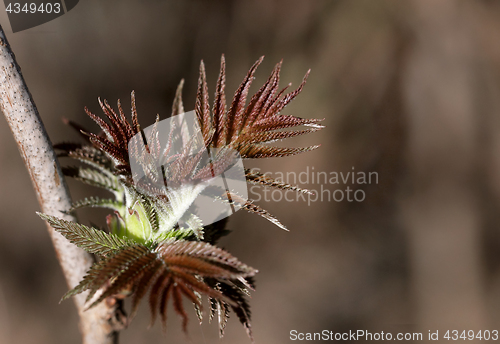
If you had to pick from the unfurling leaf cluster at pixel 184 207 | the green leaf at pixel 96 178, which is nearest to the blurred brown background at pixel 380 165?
the green leaf at pixel 96 178

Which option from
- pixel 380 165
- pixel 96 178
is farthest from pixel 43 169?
pixel 380 165

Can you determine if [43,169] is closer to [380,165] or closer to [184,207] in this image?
[184,207]

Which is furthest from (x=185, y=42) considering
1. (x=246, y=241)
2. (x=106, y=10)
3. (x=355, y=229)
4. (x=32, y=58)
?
(x=355, y=229)

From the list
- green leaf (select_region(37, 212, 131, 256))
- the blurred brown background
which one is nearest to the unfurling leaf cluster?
green leaf (select_region(37, 212, 131, 256))

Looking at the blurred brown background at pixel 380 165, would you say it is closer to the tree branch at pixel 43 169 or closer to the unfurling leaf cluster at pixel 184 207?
the tree branch at pixel 43 169

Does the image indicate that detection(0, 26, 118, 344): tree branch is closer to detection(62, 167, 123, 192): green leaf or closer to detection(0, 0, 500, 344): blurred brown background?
detection(62, 167, 123, 192): green leaf

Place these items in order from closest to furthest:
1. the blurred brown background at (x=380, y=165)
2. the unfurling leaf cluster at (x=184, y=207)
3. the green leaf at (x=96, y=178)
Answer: the unfurling leaf cluster at (x=184, y=207) → the green leaf at (x=96, y=178) → the blurred brown background at (x=380, y=165)
